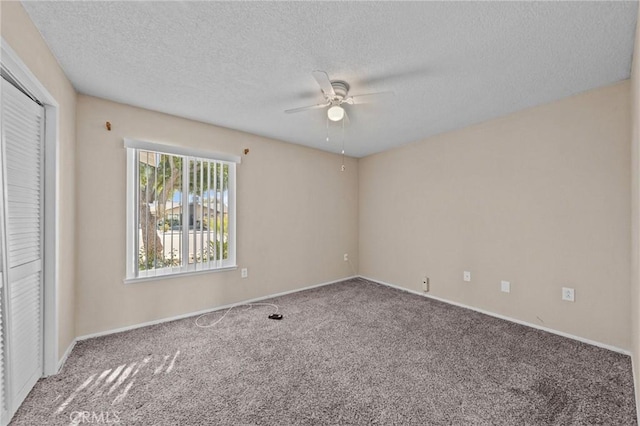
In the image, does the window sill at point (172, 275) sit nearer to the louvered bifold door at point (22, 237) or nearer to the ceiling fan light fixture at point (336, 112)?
the louvered bifold door at point (22, 237)

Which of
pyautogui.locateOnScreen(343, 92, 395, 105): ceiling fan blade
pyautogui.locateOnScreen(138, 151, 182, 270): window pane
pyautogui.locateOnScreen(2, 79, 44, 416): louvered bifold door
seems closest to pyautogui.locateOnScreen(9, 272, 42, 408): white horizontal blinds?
pyautogui.locateOnScreen(2, 79, 44, 416): louvered bifold door

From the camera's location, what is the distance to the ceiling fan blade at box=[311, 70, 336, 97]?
5.93 ft

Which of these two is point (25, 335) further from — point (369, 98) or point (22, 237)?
point (369, 98)

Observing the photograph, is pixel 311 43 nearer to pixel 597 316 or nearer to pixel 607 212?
pixel 607 212

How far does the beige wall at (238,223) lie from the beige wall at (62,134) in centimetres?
16

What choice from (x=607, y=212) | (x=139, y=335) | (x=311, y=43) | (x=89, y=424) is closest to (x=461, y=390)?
(x=607, y=212)

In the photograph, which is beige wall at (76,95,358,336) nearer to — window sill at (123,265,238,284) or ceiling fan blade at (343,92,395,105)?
window sill at (123,265,238,284)

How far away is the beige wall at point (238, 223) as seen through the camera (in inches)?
101

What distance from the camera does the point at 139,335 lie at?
8.55 ft

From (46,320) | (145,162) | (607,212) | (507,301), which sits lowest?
(507,301)

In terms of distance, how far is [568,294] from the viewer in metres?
2.55

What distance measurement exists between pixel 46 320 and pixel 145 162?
1.62 metres

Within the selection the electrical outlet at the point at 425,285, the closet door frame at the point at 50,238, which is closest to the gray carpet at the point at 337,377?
the closet door frame at the point at 50,238

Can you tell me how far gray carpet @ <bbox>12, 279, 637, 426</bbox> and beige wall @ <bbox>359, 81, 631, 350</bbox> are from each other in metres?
0.39
